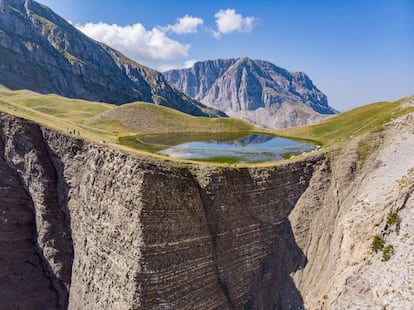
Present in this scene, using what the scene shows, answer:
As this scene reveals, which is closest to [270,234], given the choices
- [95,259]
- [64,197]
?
[95,259]

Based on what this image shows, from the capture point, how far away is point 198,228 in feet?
100

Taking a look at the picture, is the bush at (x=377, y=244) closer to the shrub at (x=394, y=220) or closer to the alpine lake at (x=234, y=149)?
the shrub at (x=394, y=220)

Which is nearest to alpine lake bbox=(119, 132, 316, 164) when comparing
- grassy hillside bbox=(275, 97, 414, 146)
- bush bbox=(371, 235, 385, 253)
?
grassy hillside bbox=(275, 97, 414, 146)

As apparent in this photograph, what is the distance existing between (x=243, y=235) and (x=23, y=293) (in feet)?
103

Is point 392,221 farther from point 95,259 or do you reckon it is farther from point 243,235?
point 95,259

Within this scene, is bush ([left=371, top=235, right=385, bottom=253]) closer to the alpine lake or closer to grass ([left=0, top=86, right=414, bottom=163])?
the alpine lake

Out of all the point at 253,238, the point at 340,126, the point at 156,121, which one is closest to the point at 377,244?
the point at 253,238

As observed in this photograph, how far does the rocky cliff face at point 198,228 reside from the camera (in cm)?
2742

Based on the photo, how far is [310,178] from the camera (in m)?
37.3

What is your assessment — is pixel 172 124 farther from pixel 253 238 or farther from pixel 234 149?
pixel 253 238

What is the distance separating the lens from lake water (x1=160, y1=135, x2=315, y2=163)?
4172 centimetres

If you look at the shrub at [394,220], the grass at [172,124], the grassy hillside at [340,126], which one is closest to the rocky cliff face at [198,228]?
the shrub at [394,220]

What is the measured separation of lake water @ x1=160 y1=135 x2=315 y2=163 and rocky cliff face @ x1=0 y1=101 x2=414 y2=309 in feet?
24.3

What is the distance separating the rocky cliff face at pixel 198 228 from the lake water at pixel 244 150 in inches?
292
